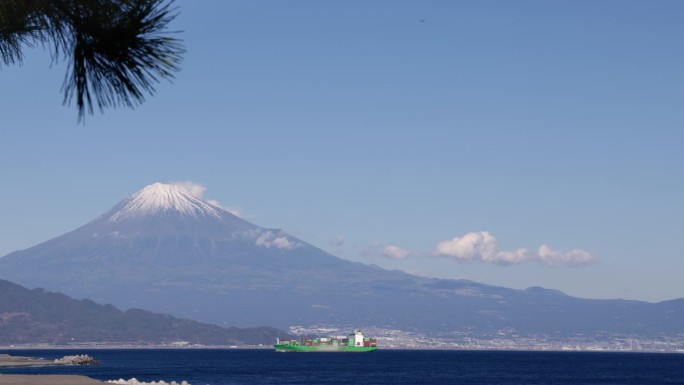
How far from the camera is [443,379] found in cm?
15062

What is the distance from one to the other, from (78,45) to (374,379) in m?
131

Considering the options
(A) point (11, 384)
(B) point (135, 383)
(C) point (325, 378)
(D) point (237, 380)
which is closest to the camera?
(A) point (11, 384)

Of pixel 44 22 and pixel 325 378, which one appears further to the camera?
pixel 325 378

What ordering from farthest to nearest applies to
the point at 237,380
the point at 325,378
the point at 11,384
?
the point at 325,378
the point at 237,380
the point at 11,384

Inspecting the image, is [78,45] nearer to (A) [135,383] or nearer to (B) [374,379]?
(A) [135,383]

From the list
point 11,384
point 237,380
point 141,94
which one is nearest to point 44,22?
point 141,94

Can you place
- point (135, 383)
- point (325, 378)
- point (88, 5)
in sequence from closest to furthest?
point (88, 5)
point (135, 383)
point (325, 378)

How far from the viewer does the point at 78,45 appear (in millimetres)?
15891

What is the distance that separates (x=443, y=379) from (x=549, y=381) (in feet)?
43.3

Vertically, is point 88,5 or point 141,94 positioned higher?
point 88,5

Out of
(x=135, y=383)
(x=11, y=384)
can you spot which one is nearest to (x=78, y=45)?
(x=11, y=384)

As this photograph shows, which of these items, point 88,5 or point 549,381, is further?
point 549,381

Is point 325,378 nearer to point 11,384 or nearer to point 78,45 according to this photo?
point 11,384

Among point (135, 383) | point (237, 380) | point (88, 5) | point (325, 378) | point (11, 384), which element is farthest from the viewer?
point (325, 378)
